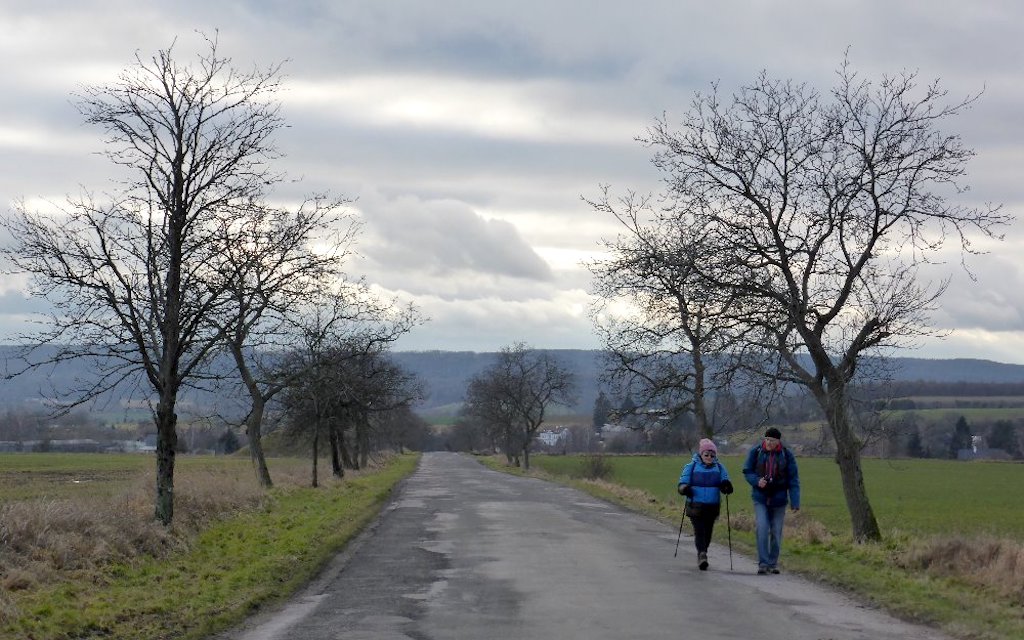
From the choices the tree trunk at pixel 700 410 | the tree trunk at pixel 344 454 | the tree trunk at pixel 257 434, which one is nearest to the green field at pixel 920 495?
the tree trunk at pixel 700 410

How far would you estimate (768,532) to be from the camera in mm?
14906

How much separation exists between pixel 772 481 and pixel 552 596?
4.57 meters

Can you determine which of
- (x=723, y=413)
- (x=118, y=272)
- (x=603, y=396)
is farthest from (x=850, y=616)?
(x=603, y=396)

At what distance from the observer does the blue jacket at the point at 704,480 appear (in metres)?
15.1

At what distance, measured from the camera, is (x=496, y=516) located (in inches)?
975

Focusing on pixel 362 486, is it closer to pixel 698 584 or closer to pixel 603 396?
pixel 603 396

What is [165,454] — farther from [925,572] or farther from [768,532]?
[925,572]

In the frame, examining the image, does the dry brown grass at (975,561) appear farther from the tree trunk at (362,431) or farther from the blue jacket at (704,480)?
the tree trunk at (362,431)

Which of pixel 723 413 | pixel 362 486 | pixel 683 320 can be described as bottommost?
pixel 362 486

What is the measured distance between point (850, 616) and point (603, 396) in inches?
670

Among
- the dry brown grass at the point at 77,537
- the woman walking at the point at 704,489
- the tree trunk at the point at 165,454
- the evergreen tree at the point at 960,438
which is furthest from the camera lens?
the evergreen tree at the point at 960,438

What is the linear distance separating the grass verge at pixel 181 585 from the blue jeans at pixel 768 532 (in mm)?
6120

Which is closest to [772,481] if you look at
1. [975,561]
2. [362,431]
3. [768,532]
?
[768,532]

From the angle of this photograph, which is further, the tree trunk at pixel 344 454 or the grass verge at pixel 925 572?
the tree trunk at pixel 344 454
